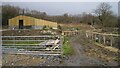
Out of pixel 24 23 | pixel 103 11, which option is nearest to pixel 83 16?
pixel 103 11

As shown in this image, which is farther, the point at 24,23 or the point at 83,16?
the point at 83,16

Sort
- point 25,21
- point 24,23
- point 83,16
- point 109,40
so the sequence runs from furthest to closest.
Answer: point 83,16 → point 24,23 → point 25,21 → point 109,40

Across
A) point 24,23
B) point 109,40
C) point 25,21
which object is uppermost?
point 25,21

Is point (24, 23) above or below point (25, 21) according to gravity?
below

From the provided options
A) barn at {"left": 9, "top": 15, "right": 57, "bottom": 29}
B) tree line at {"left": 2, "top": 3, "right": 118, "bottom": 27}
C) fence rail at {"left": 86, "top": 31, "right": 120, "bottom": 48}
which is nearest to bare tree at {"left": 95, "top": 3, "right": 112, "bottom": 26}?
tree line at {"left": 2, "top": 3, "right": 118, "bottom": 27}

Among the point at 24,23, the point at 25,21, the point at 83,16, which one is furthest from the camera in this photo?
the point at 83,16

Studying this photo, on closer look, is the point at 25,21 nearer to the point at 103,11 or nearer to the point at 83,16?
the point at 103,11

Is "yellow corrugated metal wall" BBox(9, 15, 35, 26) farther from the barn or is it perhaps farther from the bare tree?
the bare tree

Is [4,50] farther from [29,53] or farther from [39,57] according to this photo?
[39,57]

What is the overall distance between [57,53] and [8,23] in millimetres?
46408

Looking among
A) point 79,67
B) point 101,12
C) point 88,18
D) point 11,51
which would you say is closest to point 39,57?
point 11,51

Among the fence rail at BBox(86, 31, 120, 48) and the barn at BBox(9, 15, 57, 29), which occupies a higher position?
the barn at BBox(9, 15, 57, 29)

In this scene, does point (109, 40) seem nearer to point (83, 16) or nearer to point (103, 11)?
point (103, 11)

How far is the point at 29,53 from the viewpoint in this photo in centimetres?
1167
